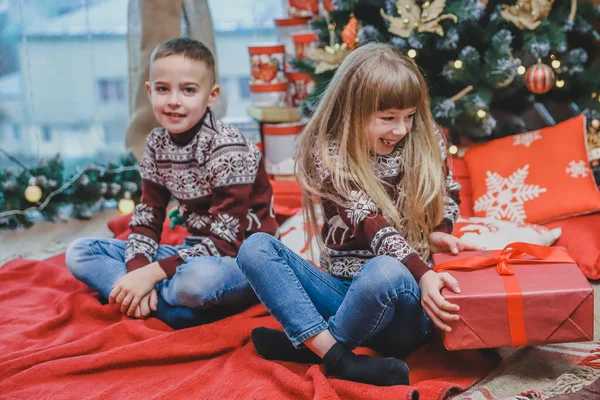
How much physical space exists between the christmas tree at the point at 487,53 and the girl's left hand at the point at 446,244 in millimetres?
726

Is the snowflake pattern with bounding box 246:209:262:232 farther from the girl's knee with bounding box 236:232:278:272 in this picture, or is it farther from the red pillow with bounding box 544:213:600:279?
the red pillow with bounding box 544:213:600:279

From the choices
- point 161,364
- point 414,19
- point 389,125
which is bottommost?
point 161,364

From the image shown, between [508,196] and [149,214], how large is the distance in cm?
102

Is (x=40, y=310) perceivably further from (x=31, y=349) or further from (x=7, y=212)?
(x=7, y=212)

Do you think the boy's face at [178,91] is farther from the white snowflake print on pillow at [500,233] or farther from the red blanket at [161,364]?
the white snowflake print on pillow at [500,233]

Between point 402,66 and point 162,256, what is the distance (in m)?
0.76

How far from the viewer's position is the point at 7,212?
93.6 inches

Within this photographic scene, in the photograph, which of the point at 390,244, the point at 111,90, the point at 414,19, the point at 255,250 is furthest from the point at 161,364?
the point at 111,90

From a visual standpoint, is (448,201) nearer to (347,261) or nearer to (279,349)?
(347,261)

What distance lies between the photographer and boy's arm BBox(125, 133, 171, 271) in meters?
1.64

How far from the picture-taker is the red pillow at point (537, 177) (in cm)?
190

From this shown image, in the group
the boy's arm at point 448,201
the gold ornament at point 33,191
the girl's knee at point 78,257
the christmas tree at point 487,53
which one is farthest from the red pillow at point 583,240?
the gold ornament at point 33,191

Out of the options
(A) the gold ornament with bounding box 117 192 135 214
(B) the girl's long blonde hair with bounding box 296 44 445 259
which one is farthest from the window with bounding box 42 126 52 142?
(B) the girl's long blonde hair with bounding box 296 44 445 259

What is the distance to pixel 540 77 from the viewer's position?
6.45ft
